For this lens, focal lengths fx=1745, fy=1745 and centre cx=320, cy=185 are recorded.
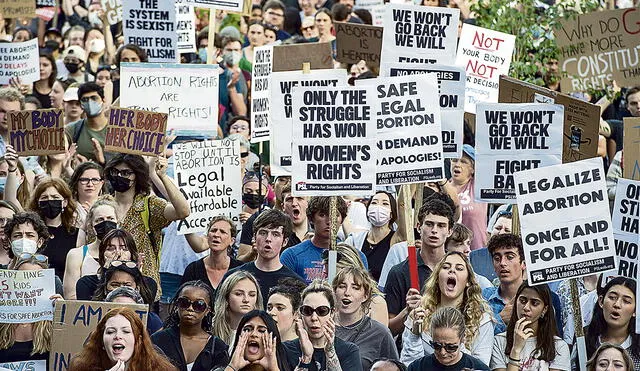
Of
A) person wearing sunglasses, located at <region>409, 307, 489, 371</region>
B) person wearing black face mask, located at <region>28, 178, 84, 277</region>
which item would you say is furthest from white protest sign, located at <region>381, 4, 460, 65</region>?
person wearing sunglasses, located at <region>409, 307, 489, 371</region>

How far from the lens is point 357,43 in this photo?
17.1 meters

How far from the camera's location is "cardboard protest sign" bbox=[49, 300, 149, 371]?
10961mm

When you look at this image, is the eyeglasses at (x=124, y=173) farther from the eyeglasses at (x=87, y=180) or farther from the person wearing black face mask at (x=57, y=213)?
the eyeglasses at (x=87, y=180)

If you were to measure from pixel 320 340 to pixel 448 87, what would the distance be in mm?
4659

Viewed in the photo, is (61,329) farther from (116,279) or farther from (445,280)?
(445,280)

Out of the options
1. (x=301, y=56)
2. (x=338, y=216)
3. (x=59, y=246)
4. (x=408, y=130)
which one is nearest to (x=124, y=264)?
(x=59, y=246)

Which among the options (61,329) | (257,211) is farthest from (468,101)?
(61,329)

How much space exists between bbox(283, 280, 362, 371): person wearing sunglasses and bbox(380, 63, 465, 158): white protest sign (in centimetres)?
400

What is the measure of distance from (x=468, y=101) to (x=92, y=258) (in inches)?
215

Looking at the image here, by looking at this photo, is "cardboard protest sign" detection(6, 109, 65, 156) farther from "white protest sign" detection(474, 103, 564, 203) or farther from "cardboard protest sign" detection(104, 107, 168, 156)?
"white protest sign" detection(474, 103, 564, 203)

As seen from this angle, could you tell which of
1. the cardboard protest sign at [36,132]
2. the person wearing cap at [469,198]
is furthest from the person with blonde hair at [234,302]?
the cardboard protest sign at [36,132]

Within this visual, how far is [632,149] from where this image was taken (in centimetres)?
1311

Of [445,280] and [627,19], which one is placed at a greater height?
[627,19]

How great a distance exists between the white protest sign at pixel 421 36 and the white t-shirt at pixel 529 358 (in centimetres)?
479
